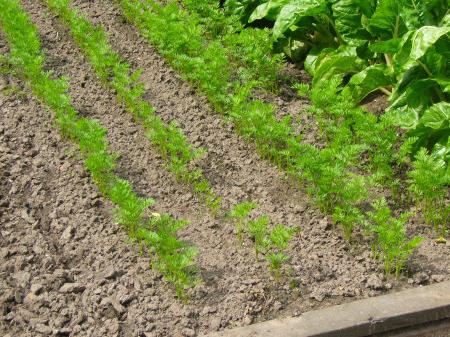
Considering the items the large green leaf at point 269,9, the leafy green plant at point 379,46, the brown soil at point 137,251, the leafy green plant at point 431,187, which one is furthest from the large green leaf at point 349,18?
the leafy green plant at point 431,187

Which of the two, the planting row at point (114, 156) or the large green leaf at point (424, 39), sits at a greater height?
the large green leaf at point (424, 39)

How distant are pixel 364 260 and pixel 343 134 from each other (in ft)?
2.89

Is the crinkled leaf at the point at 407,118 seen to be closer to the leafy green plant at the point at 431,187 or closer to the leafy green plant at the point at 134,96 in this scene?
the leafy green plant at the point at 431,187

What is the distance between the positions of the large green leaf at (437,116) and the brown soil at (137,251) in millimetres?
606

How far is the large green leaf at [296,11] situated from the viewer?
5652 mm

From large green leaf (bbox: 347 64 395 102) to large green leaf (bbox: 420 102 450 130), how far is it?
1.97 ft

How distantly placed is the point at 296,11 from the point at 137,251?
2197 mm

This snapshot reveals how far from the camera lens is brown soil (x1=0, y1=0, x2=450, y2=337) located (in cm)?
395

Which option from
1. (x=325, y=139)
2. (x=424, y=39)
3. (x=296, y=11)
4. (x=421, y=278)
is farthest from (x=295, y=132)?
(x=421, y=278)

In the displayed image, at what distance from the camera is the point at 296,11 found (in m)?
5.67

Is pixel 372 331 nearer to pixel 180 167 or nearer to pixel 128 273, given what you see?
pixel 128 273

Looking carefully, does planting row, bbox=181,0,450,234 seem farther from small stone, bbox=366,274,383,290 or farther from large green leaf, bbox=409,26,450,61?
small stone, bbox=366,274,383,290

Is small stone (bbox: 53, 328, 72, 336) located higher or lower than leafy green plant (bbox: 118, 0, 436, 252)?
lower

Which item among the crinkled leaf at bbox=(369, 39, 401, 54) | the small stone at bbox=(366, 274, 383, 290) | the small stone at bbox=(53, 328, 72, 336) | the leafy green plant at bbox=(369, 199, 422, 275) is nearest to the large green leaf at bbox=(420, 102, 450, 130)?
the crinkled leaf at bbox=(369, 39, 401, 54)
